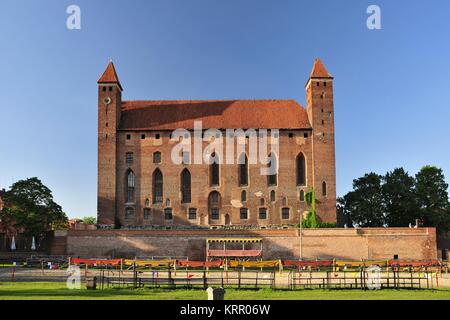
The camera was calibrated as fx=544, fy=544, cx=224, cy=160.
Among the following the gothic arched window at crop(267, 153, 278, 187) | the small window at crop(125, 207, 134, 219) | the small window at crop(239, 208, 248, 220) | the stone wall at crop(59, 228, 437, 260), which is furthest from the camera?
the gothic arched window at crop(267, 153, 278, 187)

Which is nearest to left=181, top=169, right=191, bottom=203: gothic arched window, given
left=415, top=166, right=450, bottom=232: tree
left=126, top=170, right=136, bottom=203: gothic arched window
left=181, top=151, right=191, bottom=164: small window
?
left=181, top=151, right=191, bottom=164: small window

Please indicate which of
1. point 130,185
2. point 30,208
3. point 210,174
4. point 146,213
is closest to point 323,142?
point 210,174

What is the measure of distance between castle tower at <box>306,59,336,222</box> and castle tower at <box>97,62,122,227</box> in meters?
22.1

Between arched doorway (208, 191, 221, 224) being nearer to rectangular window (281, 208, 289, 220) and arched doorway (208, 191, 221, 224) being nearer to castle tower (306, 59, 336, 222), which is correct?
rectangular window (281, 208, 289, 220)

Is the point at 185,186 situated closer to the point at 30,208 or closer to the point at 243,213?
the point at 243,213

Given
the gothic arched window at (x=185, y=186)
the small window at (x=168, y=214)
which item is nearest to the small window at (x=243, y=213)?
the gothic arched window at (x=185, y=186)

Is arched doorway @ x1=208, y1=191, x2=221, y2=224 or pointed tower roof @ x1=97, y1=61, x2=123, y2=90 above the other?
pointed tower roof @ x1=97, y1=61, x2=123, y2=90

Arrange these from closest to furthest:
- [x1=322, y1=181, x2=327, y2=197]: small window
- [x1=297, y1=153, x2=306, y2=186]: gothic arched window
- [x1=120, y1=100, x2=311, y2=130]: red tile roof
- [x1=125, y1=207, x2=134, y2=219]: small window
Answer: [x1=322, y1=181, x2=327, y2=197]: small window → [x1=125, y1=207, x2=134, y2=219]: small window → [x1=297, y1=153, x2=306, y2=186]: gothic arched window → [x1=120, y1=100, x2=311, y2=130]: red tile roof

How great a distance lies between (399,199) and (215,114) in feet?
76.0

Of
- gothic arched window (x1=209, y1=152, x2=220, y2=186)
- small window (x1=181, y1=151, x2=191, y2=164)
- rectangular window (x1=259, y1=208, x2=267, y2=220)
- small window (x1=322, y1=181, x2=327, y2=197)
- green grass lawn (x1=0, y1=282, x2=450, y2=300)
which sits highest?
small window (x1=181, y1=151, x2=191, y2=164)

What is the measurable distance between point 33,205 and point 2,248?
7.31 meters

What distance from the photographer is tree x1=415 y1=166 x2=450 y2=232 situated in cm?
6053

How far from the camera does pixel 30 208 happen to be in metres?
55.8

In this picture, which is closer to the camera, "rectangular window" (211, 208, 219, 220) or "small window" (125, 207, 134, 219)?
"small window" (125, 207, 134, 219)
